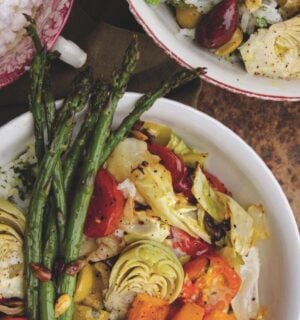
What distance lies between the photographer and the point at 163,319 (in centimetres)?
183

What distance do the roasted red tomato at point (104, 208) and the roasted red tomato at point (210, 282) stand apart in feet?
0.67

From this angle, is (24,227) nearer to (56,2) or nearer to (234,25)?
(56,2)

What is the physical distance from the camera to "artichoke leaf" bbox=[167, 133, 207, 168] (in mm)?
1885

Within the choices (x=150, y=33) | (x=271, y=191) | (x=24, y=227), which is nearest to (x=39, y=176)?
(x=24, y=227)

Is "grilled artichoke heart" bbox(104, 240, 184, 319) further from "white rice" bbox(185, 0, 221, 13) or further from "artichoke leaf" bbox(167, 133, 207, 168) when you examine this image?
"white rice" bbox(185, 0, 221, 13)

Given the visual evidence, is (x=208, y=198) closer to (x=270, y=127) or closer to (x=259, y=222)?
(x=259, y=222)

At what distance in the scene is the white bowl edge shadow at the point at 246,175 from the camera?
1.83 metres

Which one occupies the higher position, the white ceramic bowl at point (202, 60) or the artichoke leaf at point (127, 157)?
the white ceramic bowl at point (202, 60)

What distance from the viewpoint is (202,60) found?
1.84m

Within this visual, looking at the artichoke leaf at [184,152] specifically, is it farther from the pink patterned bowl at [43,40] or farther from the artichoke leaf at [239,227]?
the pink patterned bowl at [43,40]

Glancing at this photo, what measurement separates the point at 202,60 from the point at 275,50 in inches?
6.4

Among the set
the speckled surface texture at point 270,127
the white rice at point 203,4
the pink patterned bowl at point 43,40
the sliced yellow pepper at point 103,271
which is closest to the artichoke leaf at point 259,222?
the speckled surface texture at point 270,127

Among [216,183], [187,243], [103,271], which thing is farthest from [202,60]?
[103,271]

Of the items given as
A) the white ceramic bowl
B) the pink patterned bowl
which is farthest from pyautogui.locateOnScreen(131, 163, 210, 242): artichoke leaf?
the pink patterned bowl
